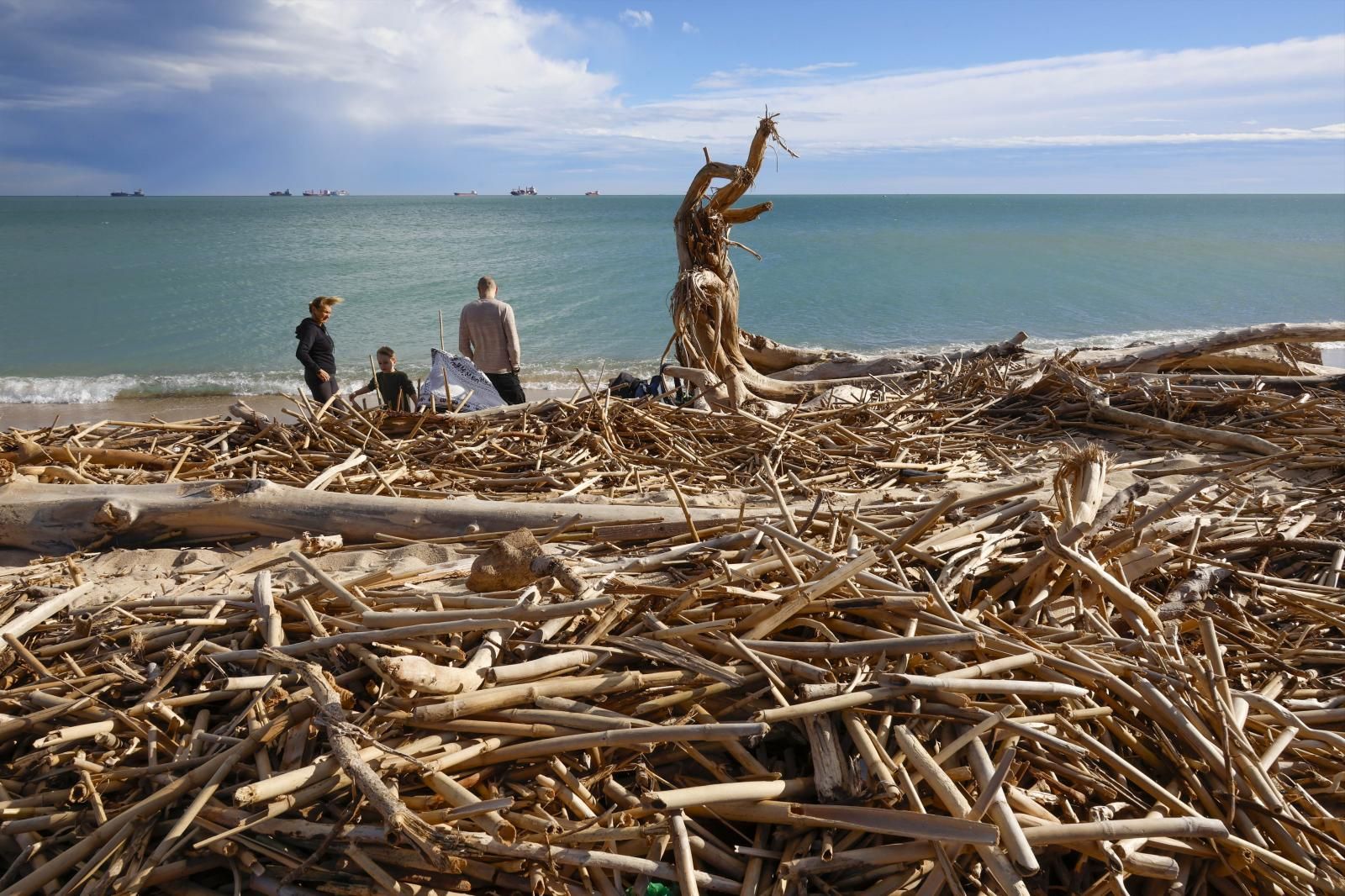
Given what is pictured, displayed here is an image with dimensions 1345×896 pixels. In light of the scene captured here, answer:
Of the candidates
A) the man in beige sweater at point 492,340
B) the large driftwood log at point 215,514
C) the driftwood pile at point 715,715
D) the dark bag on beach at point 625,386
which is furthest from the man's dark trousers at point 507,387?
the driftwood pile at point 715,715

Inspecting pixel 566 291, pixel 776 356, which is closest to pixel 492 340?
pixel 776 356

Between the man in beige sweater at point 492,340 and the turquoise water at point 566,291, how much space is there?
33.2ft

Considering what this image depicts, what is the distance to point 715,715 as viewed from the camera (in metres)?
2.23

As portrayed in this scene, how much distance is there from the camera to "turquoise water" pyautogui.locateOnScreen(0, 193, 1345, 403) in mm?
22094

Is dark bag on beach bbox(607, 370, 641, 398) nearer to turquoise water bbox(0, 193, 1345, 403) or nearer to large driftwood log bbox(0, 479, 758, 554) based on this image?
large driftwood log bbox(0, 479, 758, 554)

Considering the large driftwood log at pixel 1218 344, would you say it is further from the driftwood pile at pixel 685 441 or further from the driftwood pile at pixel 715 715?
the driftwood pile at pixel 715 715

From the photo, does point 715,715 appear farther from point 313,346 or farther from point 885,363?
point 313,346

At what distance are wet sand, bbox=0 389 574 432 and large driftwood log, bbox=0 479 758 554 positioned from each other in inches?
420

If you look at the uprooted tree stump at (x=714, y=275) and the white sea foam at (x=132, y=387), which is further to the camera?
the white sea foam at (x=132, y=387)

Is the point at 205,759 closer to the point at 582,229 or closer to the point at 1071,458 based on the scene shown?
the point at 1071,458

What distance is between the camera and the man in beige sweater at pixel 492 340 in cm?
836

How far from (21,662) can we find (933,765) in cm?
270

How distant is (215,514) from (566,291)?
30.0 m

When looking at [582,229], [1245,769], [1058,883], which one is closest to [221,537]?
[1058,883]
